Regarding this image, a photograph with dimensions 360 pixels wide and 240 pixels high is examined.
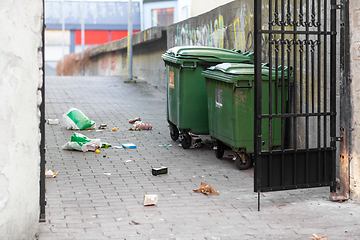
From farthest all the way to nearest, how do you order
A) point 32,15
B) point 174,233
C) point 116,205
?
point 116,205, point 174,233, point 32,15

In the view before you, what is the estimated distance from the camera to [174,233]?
434cm

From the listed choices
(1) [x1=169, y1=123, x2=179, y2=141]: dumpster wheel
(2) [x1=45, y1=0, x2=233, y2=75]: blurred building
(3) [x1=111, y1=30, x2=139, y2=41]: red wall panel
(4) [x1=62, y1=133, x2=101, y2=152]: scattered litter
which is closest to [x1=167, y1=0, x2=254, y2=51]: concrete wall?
(1) [x1=169, y1=123, x2=179, y2=141]: dumpster wheel

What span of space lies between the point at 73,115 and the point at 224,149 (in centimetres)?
348

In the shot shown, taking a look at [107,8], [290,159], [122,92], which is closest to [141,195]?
[290,159]

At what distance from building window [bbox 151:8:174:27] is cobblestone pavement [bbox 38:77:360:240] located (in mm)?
36392

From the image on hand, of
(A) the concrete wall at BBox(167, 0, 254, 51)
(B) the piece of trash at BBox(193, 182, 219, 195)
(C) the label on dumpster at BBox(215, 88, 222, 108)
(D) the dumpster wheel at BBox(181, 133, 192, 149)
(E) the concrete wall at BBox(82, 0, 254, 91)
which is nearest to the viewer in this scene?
(B) the piece of trash at BBox(193, 182, 219, 195)

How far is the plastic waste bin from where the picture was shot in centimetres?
646

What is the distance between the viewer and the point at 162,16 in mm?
45344

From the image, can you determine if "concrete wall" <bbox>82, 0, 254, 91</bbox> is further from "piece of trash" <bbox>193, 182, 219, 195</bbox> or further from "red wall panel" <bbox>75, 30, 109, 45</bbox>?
"red wall panel" <bbox>75, 30, 109, 45</bbox>

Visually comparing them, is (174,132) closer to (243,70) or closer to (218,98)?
(218,98)

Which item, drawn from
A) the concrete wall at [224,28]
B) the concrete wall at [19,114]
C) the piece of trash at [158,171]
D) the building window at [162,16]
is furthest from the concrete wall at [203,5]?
the building window at [162,16]

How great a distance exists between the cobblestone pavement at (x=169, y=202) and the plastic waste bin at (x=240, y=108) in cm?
35

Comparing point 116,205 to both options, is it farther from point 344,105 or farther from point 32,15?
point 344,105

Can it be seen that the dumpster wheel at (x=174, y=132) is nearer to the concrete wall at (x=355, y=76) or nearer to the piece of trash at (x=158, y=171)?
the piece of trash at (x=158, y=171)
